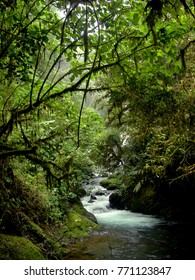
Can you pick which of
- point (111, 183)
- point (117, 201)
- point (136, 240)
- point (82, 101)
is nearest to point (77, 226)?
point (136, 240)

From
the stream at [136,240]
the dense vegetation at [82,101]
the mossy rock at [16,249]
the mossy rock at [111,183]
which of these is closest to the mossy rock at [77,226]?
the dense vegetation at [82,101]

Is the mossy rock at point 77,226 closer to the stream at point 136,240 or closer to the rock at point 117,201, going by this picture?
the stream at point 136,240

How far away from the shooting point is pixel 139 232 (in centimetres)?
822

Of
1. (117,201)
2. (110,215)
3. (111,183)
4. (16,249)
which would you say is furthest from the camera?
(111,183)

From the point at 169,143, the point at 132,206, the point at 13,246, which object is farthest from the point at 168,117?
the point at 132,206

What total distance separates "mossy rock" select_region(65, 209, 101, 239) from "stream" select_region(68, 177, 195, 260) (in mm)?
233

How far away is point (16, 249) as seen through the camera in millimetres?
3900

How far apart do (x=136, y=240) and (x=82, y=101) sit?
19.6 ft

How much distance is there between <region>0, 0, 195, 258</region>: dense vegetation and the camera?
9.23 ft

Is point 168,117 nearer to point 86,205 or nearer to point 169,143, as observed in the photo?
point 169,143

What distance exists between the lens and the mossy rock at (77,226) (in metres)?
7.04

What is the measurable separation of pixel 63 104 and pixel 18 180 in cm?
231

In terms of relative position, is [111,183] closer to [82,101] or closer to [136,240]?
[136,240]

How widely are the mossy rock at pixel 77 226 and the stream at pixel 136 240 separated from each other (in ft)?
0.77
